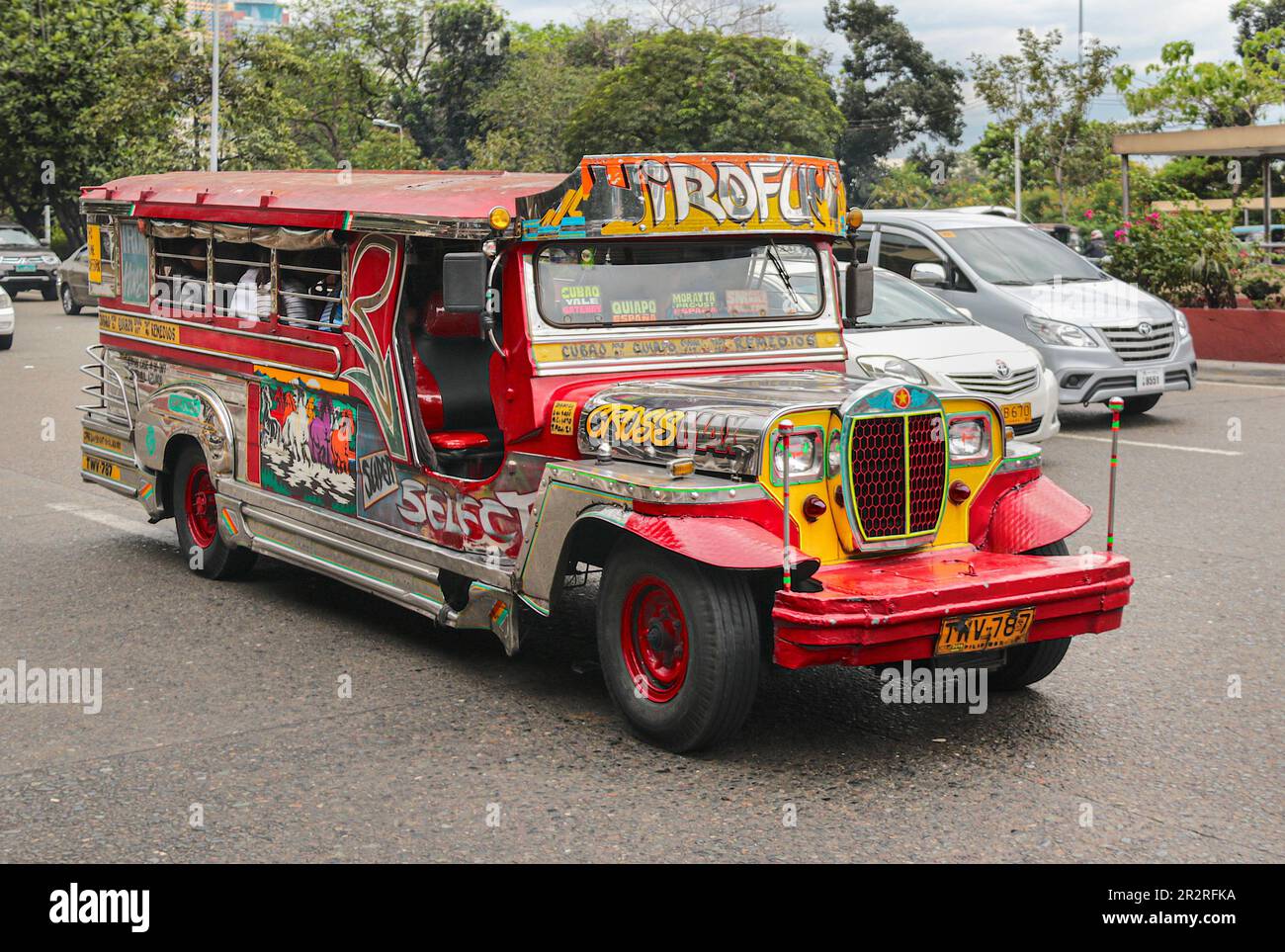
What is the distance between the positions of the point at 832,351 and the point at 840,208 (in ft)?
2.14

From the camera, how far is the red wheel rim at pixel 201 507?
28.8ft

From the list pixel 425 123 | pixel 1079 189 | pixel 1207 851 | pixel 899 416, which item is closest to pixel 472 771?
pixel 899 416

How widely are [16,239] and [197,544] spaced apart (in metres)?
29.8

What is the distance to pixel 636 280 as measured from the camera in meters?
6.62

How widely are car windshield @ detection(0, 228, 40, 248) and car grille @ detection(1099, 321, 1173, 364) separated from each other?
28.3 m

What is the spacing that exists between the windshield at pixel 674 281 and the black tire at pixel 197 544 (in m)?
2.93

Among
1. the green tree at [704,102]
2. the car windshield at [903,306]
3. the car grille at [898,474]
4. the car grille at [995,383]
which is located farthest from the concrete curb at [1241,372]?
the green tree at [704,102]

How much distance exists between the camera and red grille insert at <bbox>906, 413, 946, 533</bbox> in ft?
19.0

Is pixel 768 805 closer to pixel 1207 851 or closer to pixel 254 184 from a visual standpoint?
pixel 1207 851

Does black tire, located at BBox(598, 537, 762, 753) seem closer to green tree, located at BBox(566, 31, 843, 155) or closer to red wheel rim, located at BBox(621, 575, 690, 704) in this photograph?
→ red wheel rim, located at BBox(621, 575, 690, 704)

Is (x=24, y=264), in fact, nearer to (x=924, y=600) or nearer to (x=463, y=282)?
(x=463, y=282)

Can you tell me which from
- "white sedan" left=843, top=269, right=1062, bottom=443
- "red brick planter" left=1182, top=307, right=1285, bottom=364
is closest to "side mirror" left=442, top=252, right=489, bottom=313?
"white sedan" left=843, top=269, right=1062, bottom=443

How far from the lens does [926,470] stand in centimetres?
584

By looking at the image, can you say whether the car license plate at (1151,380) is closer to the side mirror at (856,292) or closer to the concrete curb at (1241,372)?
the concrete curb at (1241,372)
